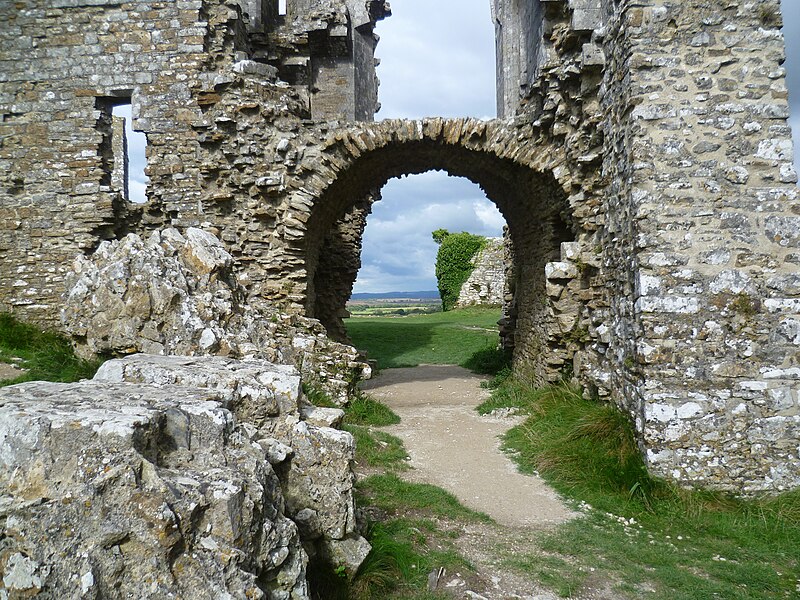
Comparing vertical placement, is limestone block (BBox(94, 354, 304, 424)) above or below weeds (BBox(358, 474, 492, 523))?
above

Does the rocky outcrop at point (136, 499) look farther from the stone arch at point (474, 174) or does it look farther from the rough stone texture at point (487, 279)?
the rough stone texture at point (487, 279)

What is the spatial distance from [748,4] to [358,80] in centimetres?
1046

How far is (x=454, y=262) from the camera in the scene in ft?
81.9

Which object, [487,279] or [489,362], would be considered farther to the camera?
[487,279]

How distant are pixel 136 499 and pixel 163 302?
2.84 meters

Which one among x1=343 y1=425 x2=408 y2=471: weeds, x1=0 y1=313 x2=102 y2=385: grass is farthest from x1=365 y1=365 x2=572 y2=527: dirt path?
x1=0 y1=313 x2=102 y2=385: grass

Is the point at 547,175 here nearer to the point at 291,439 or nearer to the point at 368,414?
the point at 368,414

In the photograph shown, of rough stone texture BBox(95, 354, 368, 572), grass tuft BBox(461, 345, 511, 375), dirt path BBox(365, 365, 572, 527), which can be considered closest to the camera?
rough stone texture BBox(95, 354, 368, 572)

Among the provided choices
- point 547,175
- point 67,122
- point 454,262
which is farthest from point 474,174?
point 454,262

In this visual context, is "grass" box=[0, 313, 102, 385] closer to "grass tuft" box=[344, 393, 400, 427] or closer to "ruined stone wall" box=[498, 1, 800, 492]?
"grass tuft" box=[344, 393, 400, 427]

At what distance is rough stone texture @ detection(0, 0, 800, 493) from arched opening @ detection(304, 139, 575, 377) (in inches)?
2.2

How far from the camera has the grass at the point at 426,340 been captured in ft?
43.8

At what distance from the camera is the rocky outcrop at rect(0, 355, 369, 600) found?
1.62m

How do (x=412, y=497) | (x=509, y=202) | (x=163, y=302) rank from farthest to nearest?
(x=509, y=202) < (x=412, y=497) < (x=163, y=302)
